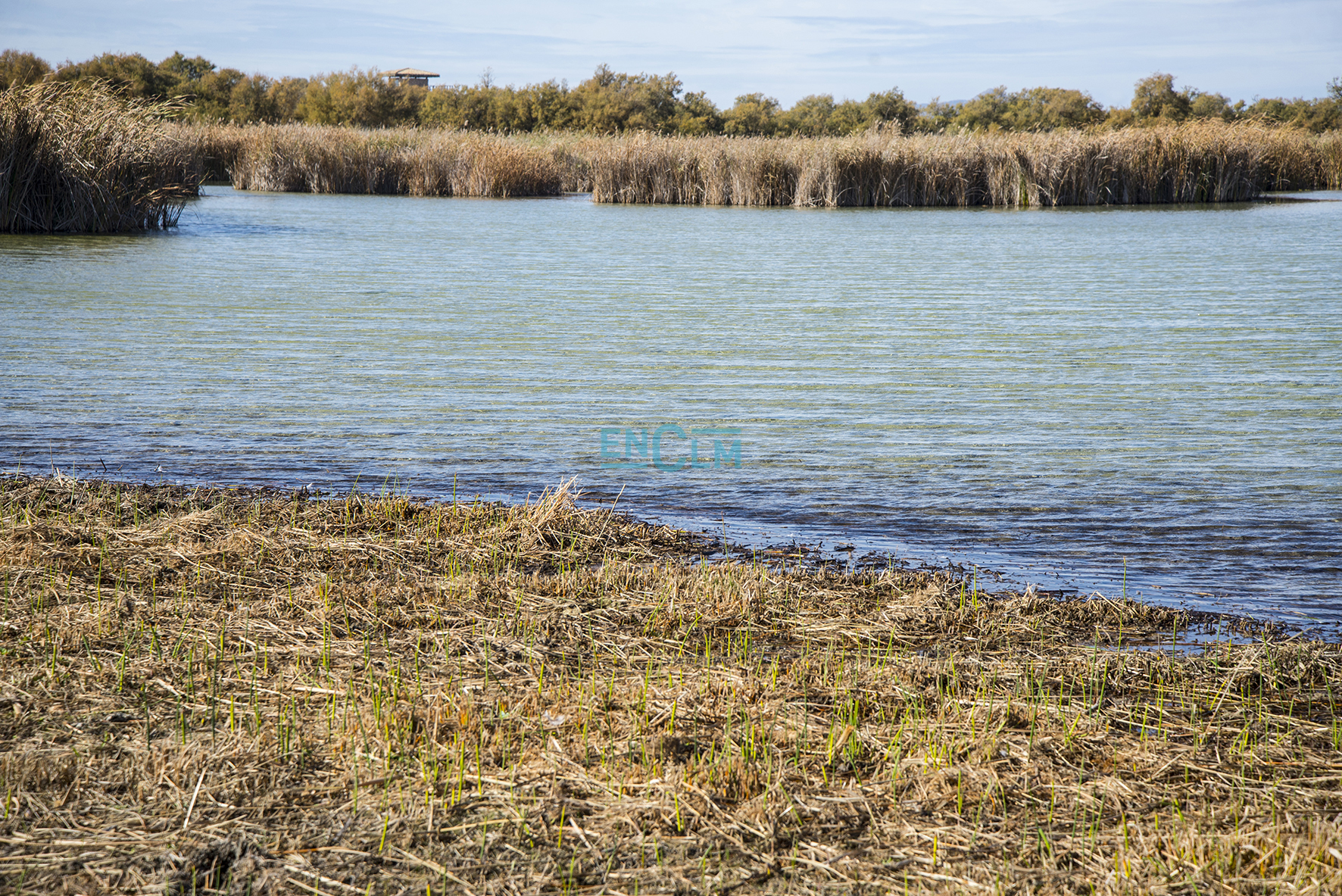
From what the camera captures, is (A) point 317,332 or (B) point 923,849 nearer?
(B) point 923,849

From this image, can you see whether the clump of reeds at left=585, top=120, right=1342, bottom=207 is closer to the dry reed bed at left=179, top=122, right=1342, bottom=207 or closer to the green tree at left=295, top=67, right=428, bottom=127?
the dry reed bed at left=179, top=122, right=1342, bottom=207

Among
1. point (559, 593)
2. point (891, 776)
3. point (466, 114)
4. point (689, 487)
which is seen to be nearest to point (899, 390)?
point (689, 487)

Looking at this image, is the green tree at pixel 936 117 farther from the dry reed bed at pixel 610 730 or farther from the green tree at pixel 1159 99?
the dry reed bed at pixel 610 730

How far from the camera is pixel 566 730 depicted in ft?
9.18

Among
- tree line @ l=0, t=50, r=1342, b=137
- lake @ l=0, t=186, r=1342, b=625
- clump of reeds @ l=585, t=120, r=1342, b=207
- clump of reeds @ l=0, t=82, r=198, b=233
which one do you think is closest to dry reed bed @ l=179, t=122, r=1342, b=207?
clump of reeds @ l=585, t=120, r=1342, b=207

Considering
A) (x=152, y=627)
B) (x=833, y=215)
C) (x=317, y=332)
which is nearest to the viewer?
(x=152, y=627)

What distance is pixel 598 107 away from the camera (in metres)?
53.8

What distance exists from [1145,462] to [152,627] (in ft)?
15.8

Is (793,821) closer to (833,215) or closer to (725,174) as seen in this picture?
(833,215)

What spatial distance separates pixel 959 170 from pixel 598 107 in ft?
103

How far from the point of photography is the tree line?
166 feet

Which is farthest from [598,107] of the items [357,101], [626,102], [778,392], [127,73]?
[778,392]

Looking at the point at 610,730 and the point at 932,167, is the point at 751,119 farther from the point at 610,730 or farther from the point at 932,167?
the point at 610,730

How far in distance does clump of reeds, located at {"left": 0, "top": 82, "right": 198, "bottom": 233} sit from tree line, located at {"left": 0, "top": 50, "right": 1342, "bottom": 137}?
31.9m
